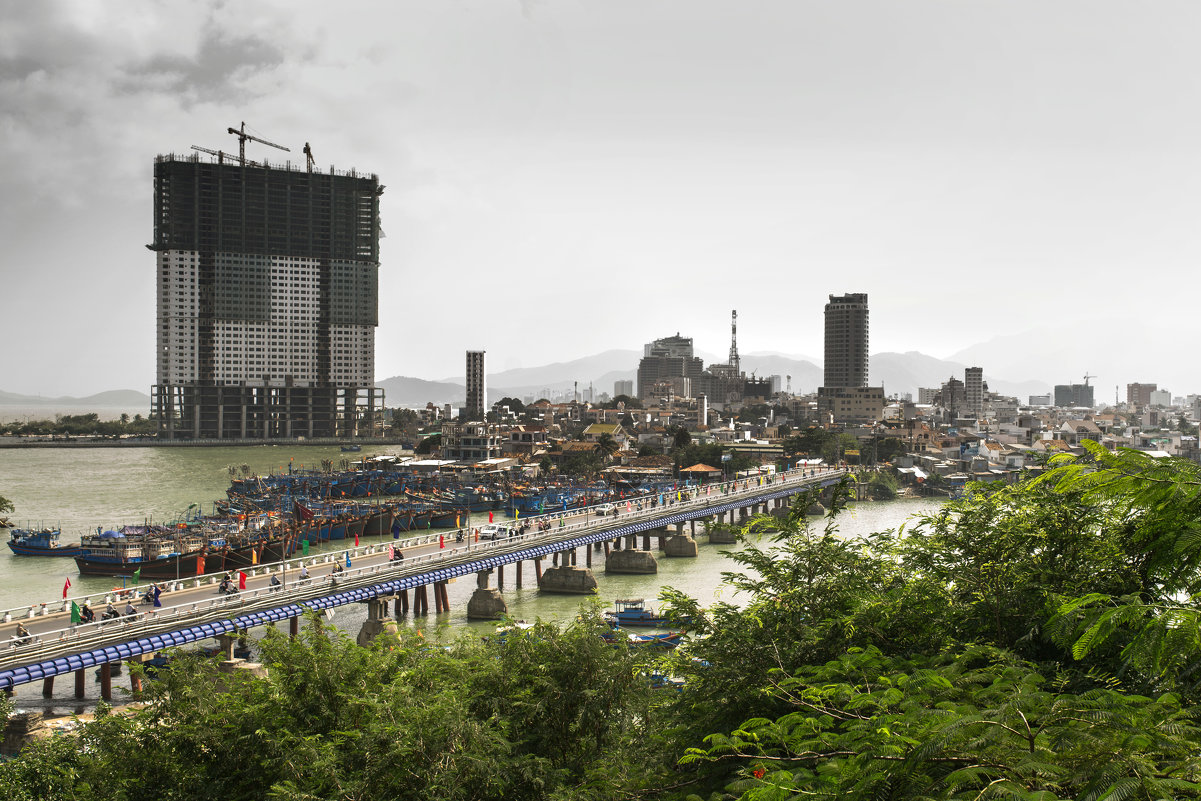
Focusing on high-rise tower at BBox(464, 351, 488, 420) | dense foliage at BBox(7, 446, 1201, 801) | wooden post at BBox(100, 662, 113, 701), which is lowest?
wooden post at BBox(100, 662, 113, 701)

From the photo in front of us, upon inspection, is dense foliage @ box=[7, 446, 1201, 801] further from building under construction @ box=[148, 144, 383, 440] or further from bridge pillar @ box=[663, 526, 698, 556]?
building under construction @ box=[148, 144, 383, 440]

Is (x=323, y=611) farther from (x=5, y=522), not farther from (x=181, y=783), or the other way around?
(x=5, y=522)

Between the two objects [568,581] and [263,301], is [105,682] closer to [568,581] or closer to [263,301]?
[568,581]

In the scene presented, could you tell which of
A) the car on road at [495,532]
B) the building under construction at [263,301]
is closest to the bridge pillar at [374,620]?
the car on road at [495,532]

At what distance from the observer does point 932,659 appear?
8.59 metres

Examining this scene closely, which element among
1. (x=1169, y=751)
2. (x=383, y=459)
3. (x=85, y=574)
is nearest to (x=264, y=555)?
(x=85, y=574)

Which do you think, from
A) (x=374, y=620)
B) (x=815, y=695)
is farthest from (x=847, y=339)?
(x=815, y=695)

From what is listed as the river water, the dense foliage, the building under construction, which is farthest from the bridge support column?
the building under construction

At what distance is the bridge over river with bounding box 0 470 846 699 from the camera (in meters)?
22.2

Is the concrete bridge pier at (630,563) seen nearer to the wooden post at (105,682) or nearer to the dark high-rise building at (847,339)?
the wooden post at (105,682)

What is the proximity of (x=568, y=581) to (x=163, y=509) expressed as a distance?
3962 cm

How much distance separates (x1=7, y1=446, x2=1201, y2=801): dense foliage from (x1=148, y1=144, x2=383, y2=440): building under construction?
468 feet

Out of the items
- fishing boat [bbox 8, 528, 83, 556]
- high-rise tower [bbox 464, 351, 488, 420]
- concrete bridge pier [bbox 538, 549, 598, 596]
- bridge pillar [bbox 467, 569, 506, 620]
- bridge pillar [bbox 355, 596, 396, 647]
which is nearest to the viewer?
bridge pillar [bbox 355, 596, 396, 647]

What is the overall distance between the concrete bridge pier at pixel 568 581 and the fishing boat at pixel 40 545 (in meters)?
25.3
